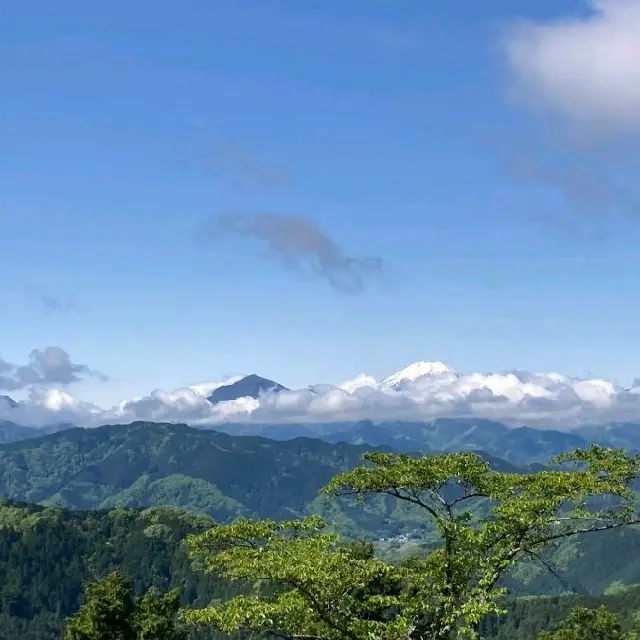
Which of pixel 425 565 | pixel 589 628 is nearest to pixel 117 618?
pixel 425 565

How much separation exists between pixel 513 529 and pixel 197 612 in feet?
44.9

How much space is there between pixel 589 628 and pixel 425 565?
296 feet

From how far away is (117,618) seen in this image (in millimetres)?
69062

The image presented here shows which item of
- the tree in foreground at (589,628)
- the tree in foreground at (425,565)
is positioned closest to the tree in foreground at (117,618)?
the tree in foreground at (425,565)

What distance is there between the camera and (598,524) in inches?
1265

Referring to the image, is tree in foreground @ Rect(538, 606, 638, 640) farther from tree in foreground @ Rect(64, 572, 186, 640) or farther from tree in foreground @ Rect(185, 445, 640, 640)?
tree in foreground @ Rect(185, 445, 640, 640)

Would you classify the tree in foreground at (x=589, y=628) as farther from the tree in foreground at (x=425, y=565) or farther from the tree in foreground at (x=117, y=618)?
the tree in foreground at (x=425, y=565)

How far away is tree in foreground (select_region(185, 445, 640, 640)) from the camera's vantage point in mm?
26703

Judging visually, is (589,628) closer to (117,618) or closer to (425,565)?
(117,618)

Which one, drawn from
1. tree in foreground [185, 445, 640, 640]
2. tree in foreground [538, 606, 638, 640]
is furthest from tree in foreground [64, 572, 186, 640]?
tree in foreground [538, 606, 638, 640]

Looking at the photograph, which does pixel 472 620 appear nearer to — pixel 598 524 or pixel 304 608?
pixel 304 608

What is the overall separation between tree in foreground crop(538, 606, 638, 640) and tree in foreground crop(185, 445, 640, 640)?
3359 inches

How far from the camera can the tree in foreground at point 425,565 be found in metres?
26.7

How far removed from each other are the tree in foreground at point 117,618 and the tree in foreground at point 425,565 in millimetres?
40248
